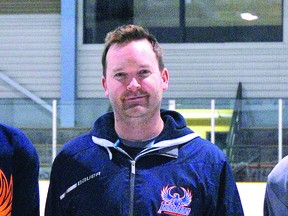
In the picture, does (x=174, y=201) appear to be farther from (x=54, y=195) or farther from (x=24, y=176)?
(x=24, y=176)

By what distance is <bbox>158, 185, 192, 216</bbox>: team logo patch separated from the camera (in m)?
1.85

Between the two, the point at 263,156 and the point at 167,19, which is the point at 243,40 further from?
the point at 263,156

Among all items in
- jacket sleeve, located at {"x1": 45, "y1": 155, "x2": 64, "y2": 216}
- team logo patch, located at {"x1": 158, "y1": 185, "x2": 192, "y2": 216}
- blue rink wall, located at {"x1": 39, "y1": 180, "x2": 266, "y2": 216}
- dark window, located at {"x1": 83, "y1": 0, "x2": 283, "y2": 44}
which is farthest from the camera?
dark window, located at {"x1": 83, "y1": 0, "x2": 283, "y2": 44}

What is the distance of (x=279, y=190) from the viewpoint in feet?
6.15

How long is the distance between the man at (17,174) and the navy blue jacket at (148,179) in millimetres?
112

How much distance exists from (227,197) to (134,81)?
0.35 metres

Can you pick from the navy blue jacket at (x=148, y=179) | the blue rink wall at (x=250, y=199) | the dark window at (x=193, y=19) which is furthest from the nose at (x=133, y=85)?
the dark window at (x=193, y=19)

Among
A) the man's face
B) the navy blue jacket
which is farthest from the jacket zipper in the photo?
the man's face

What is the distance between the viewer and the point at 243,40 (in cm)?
1211

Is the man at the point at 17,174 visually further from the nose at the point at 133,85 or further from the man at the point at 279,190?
the man at the point at 279,190

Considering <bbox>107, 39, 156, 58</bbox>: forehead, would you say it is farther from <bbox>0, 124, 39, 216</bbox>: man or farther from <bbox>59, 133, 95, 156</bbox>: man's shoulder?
<bbox>0, 124, 39, 216</bbox>: man

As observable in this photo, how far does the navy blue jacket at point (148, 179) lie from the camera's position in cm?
186

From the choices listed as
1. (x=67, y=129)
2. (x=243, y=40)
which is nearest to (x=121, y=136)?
(x=67, y=129)

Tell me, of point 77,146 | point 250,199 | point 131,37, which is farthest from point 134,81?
point 250,199
